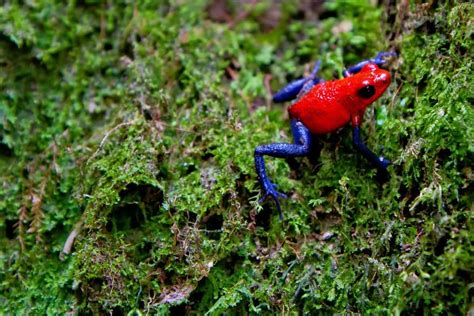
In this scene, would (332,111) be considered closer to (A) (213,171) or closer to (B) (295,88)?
(B) (295,88)

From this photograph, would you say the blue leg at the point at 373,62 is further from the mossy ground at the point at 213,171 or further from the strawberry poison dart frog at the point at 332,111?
the mossy ground at the point at 213,171

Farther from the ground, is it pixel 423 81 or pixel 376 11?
pixel 376 11

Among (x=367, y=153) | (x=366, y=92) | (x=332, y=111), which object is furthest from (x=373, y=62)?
(x=367, y=153)

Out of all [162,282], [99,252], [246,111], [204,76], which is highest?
[204,76]

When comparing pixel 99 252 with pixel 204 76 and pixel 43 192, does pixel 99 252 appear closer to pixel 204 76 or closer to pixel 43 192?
pixel 43 192

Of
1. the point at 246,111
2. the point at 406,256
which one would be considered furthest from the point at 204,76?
the point at 406,256

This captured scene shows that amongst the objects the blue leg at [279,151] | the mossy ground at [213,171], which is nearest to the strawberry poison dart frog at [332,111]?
the blue leg at [279,151]
